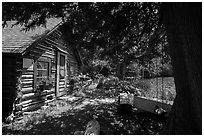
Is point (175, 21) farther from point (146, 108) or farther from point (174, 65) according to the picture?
point (146, 108)

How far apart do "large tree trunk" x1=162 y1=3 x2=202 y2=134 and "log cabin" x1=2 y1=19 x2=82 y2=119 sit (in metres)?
2.62

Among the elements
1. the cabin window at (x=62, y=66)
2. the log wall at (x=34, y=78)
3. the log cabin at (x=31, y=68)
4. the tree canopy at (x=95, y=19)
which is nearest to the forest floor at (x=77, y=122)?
the log wall at (x=34, y=78)

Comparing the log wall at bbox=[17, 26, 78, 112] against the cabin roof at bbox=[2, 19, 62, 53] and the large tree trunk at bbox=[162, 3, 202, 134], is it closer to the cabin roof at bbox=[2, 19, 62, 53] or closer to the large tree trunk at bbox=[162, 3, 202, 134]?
the cabin roof at bbox=[2, 19, 62, 53]

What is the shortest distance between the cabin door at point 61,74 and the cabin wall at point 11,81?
10.9 ft

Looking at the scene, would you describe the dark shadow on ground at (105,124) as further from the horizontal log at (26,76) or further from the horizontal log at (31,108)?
the horizontal log at (26,76)

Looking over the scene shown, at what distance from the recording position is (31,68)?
307 inches

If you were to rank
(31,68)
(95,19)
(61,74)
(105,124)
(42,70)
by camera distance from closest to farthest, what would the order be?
(95,19) < (105,124) < (31,68) < (42,70) < (61,74)

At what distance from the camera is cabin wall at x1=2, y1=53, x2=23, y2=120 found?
22.5 ft

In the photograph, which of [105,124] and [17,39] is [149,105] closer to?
[105,124]

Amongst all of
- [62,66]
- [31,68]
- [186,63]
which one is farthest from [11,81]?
[186,63]

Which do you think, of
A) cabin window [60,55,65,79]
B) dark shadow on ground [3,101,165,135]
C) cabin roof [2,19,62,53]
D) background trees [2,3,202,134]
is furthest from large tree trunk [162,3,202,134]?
cabin window [60,55,65,79]

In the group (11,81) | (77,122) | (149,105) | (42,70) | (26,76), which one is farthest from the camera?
(42,70)

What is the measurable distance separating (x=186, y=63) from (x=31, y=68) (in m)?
6.42

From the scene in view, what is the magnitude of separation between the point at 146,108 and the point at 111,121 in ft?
4.65
